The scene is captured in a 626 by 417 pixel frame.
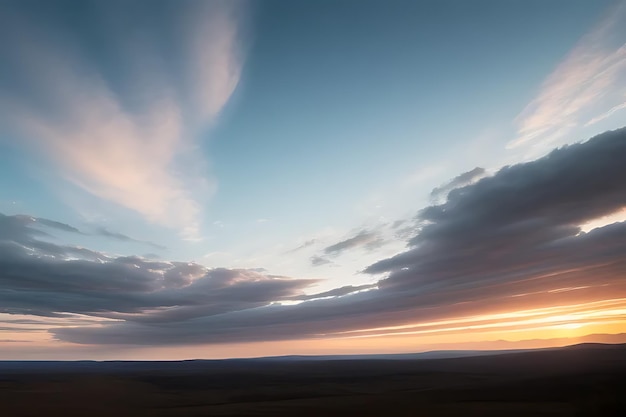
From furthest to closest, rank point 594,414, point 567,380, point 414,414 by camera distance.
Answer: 1. point 567,380
2. point 414,414
3. point 594,414

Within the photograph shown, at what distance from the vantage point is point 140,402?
48219 millimetres

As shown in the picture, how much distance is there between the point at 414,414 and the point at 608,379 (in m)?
31.7

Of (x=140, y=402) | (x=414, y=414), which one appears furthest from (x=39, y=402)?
(x=414, y=414)

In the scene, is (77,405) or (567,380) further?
(567,380)

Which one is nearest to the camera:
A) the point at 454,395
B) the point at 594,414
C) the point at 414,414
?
the point at 594,414

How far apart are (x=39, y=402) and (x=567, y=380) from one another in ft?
210

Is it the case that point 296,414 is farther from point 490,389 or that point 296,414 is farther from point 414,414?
point 490,389

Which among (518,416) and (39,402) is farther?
(39,402)

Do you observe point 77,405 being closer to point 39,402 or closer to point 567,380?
point 39,402

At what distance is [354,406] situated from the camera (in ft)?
128

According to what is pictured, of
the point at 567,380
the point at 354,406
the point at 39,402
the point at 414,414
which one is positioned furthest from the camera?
the point at 567,380

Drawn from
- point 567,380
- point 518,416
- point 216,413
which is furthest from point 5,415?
point 567,380

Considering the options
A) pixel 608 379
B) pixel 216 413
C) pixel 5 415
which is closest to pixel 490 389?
pixel 608 379

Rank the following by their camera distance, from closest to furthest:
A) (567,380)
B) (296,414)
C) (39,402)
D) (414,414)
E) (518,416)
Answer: (518,416)
(414,414)
(296,414)
(39,402)
(567,380)
